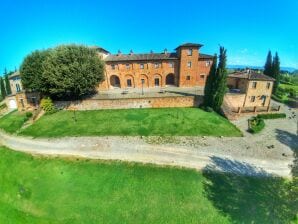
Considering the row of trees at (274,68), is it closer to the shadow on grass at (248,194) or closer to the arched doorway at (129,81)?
the arched doorway at (129,81)

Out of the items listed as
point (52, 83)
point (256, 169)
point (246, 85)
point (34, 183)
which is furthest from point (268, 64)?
point (34, 183)

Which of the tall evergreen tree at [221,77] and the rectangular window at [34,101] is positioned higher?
the tall evergreen tree at [221,77]

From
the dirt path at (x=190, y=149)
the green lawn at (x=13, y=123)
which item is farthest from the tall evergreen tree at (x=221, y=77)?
the green lawn at (x=13, y=123)

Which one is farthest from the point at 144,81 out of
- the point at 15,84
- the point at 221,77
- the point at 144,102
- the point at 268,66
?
the point at 15,84

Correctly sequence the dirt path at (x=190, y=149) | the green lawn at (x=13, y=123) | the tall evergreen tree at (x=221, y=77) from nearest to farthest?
the dirt path at (x=190, y=149), the green lawn at (x=13, y=123), the tall evergreen tree at (x=221, y=77)

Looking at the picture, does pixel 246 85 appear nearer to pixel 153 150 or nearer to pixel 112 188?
pixel 153 150

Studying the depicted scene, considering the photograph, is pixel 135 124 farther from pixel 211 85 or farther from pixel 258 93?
pixel 258 93

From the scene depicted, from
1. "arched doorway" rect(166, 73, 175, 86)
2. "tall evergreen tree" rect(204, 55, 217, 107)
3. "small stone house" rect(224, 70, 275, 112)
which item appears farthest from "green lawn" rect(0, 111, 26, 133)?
"small stone house" rect(224, 70, 275, 112)
